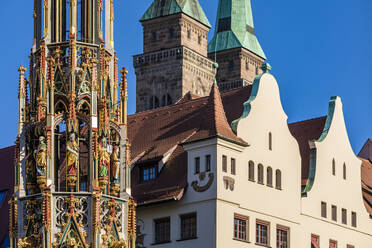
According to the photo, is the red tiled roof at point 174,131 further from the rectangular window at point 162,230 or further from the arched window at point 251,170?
the arched window at point 251,170

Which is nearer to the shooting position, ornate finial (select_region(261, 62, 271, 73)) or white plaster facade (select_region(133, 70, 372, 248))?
white plaster facade (select_region(133, 70, 372, 248))

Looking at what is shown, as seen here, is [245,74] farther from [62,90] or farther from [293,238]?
[62,90]

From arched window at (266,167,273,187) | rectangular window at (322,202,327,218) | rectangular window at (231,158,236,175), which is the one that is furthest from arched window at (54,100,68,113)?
rectangular window at (322,202,327,218)

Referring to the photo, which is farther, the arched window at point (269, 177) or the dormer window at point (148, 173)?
the arched window at point (269, 177)

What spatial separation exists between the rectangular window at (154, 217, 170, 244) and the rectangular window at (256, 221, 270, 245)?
3.38 meters

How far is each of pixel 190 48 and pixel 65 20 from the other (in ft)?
234

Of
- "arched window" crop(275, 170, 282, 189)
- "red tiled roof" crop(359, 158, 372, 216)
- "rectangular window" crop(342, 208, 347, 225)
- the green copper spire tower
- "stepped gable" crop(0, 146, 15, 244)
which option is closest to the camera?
"arched window" crop(275, 170, 282, 189)

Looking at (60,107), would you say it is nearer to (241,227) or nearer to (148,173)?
(241,227)

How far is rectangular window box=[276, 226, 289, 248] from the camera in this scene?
4725cm

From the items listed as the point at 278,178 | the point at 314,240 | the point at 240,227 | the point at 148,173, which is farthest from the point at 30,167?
the point at 314,240

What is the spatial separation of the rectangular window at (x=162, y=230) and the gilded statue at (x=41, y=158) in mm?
13907

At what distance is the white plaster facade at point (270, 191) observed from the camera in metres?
44.2

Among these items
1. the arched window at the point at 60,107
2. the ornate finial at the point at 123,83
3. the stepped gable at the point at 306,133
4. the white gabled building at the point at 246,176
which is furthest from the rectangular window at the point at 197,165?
the arched window at the point at 60,107

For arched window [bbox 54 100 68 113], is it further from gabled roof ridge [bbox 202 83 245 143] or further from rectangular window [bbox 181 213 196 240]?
rectangular window [bbox 181 213 196 240]
